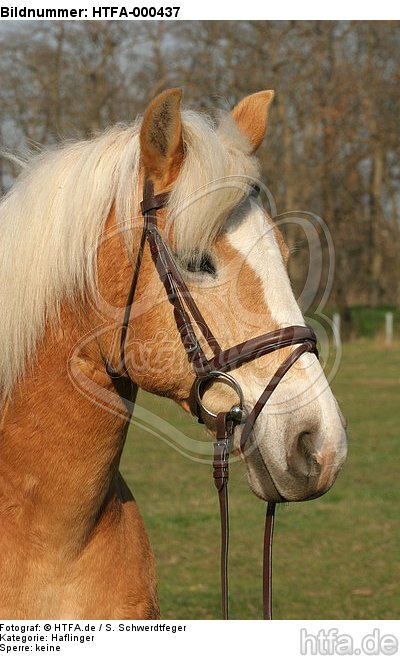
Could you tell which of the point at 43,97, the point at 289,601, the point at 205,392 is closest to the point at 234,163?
the point at 205,392

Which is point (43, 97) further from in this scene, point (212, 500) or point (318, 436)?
point (318, 436)

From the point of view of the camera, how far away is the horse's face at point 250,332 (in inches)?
94.4

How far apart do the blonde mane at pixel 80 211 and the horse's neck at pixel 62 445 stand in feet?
0.30

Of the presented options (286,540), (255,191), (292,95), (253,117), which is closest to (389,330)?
(292,95)

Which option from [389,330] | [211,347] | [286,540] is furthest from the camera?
[389,330]

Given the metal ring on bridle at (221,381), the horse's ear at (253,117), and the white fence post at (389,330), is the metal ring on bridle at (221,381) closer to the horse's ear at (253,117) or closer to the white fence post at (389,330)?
the horse's ear at (253,117)

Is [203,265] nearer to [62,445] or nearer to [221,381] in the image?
[221,381]

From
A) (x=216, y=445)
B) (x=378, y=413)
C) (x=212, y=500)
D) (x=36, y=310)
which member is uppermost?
(x=36, y=310)

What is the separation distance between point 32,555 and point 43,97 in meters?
26.4

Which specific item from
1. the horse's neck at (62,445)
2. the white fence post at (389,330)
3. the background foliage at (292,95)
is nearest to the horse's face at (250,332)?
the horse's neck at (62,445)

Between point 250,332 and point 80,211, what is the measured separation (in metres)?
0.70

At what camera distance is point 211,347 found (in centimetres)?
255

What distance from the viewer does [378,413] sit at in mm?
15852

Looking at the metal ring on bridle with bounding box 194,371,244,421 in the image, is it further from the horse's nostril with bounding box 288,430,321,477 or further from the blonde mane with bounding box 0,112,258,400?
the blonde mane with bounding box 0,112,258,400
